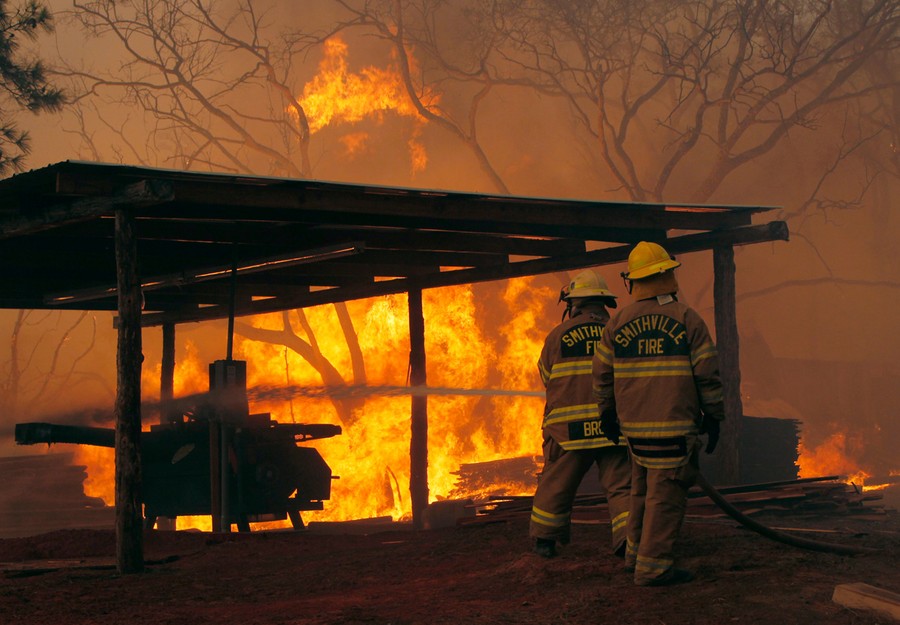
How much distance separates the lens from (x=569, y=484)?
7.16 m

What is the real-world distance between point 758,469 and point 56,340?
50.4 m

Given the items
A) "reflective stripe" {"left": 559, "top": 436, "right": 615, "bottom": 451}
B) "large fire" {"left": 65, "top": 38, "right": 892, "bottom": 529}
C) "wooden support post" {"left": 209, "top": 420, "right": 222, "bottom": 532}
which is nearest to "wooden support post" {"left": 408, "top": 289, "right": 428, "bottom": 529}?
"wooden support post" {"left": 209, "top": 420, "right": 222, "bottom": 532}

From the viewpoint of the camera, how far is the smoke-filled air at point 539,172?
2852cm

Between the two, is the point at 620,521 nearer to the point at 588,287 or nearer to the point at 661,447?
the point at 661,447

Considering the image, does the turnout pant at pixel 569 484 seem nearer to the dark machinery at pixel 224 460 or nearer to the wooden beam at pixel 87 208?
the wooden beam at pixel 87 208

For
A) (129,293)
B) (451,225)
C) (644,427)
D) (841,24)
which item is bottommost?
(644,427)

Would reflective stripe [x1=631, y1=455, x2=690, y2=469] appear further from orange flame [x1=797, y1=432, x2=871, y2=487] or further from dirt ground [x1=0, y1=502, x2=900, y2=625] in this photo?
orange flame [x1=797, y1=432, x2=871, y2=487]

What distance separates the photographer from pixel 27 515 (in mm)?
19844

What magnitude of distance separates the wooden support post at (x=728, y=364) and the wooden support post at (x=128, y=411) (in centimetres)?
594

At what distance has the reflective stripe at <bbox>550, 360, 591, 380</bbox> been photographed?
716 centimetres

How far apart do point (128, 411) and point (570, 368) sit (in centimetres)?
402

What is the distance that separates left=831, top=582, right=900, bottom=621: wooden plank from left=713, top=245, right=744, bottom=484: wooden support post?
5.45 m

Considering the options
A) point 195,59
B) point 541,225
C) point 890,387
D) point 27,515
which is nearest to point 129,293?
point 541,225

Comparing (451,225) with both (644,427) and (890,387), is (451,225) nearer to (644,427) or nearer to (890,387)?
(644,427)
